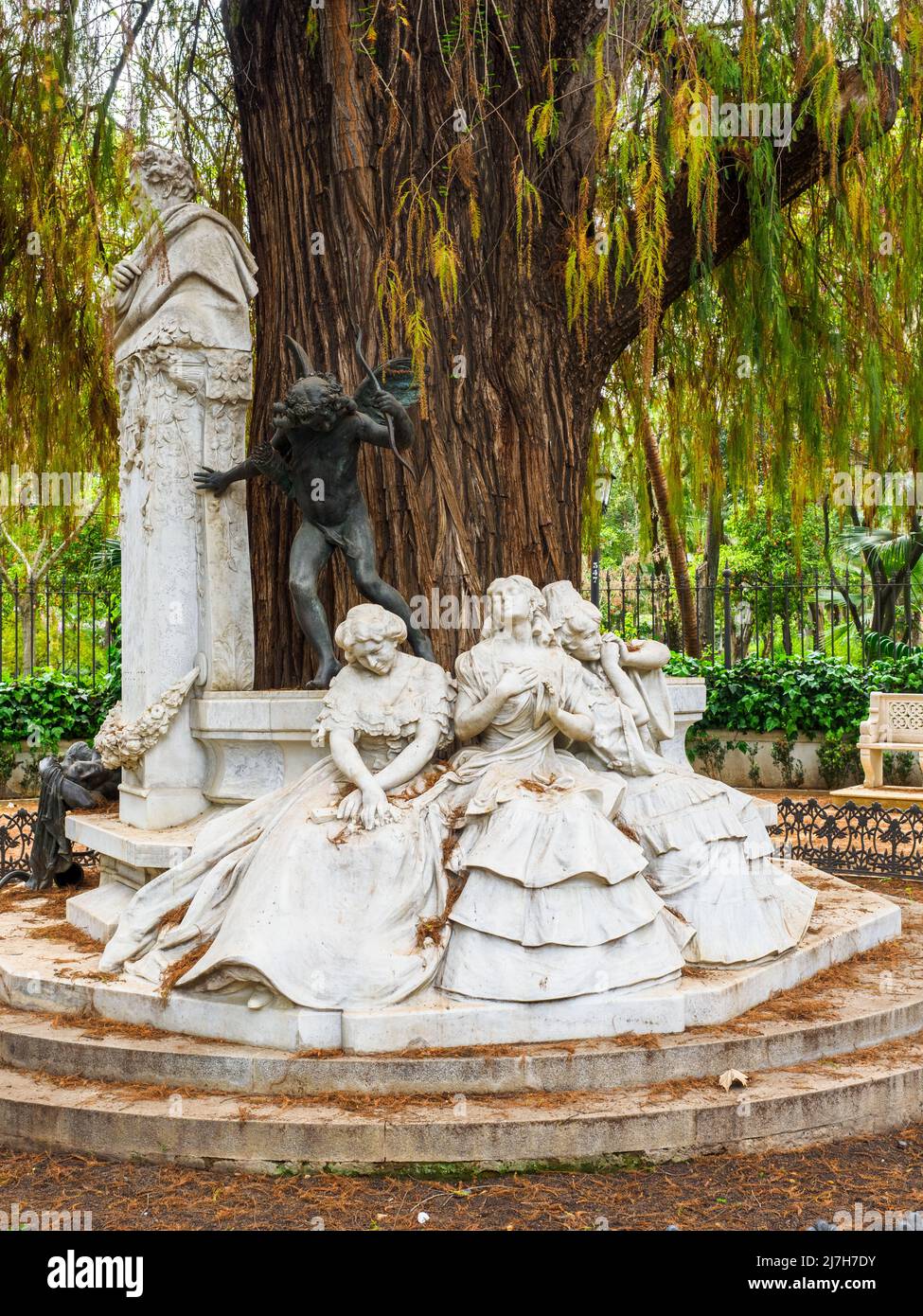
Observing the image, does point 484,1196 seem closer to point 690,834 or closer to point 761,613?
point 690,834

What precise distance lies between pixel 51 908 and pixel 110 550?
13.1m

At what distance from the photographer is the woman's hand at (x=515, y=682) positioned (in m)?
5.23

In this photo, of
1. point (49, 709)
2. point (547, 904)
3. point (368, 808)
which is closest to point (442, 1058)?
point (547, 904)

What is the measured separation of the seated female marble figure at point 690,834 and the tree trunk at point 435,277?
3.47 ft

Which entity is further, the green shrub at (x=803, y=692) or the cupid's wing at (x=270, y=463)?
the green shrub at (x=803, y=692)

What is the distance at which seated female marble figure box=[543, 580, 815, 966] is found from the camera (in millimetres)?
5227

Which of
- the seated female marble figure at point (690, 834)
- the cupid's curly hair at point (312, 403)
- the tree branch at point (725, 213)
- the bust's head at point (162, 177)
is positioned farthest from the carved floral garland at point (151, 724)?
the tree branch at point (725, 213)

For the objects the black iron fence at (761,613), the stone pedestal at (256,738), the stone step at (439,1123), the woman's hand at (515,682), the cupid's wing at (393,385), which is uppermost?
the cupid's wing at (393,385)

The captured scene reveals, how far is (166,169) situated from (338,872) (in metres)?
3.62

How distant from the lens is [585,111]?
22.5ft

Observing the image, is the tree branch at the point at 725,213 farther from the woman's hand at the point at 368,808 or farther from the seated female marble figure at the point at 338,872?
the woman's hand at the point at 368,808

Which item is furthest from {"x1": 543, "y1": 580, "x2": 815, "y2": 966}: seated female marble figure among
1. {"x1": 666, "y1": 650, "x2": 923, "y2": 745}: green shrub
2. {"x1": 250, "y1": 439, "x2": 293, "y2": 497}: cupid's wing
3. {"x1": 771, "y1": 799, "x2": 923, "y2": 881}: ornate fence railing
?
{"x1": 666, "y1": 650, "x2": 923, "y2": 745}: green shrub

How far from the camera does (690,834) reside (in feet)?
17.7
